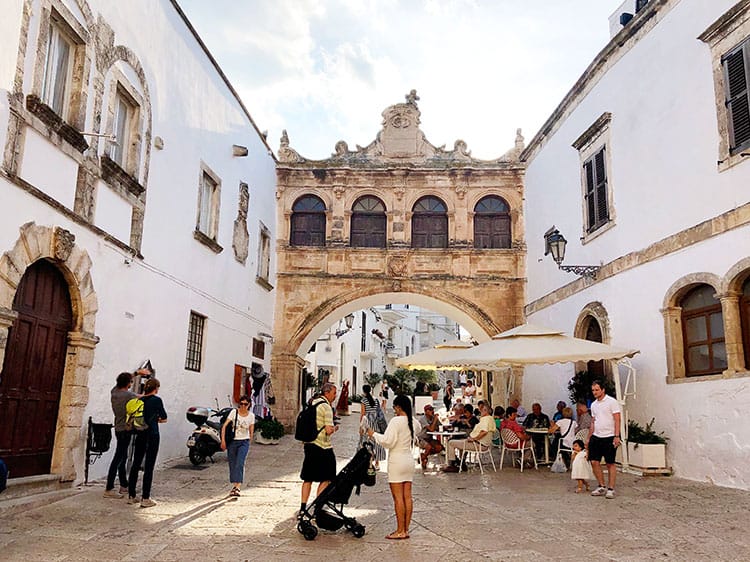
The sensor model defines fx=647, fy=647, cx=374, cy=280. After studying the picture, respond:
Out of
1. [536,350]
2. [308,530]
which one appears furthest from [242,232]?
[308,530]

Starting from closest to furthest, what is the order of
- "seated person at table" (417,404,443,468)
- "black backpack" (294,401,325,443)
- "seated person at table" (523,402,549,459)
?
"black backpack" (294,401,325,443), "seated person at table" (417,404,443,468), "seated person at table" (523,402,549,459)

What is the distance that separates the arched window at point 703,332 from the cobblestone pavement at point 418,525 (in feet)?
5.28

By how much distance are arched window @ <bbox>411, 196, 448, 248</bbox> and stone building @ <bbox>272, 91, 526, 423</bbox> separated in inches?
1.0

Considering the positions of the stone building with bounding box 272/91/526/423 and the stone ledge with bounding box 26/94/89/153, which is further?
the stone building with bounding box 272/91/526/423

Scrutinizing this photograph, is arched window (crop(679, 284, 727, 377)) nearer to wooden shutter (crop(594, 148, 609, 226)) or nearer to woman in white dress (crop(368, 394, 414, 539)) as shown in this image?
wooden shutter (crop(594, 148, 609, 226))

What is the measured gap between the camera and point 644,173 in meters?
10.3

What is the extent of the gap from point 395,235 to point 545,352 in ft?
26.2

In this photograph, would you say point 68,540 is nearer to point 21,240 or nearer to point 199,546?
point 199,546

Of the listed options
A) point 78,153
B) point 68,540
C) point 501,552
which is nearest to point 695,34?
point 501,552

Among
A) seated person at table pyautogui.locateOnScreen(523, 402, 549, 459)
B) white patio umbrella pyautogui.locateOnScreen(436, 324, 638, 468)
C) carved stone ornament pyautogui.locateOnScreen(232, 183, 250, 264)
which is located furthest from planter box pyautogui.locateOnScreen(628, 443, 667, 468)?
carved stone ornament pyautogui.locateOnScreen(232, 183, 250, 264)

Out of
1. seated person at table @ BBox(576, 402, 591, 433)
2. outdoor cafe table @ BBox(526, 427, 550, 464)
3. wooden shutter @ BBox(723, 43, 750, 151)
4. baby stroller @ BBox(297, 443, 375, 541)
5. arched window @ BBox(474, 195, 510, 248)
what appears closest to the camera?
baby stroller @ BBox(297, 443, 375, 541)

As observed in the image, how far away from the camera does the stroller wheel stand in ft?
17.6

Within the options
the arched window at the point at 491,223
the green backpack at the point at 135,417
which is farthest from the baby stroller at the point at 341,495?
the arched window at the point at 491,223

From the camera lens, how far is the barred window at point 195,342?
1118 centimetres
